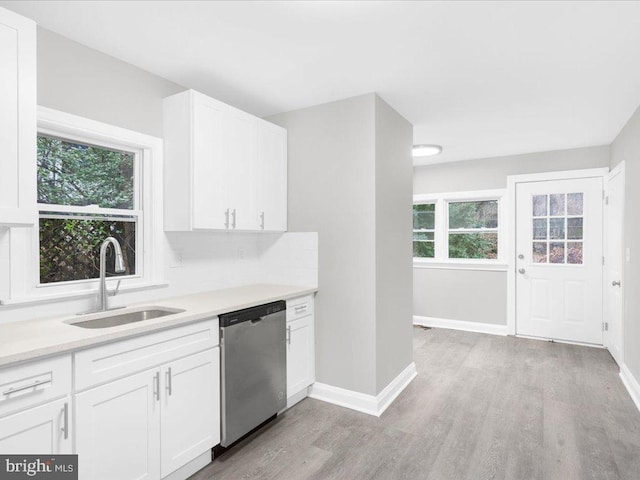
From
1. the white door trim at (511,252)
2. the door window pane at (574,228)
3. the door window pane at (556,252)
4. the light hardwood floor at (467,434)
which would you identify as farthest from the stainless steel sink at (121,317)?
the door window pane at (574,228)

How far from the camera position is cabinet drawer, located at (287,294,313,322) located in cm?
281

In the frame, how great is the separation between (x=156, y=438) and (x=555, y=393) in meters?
3.13

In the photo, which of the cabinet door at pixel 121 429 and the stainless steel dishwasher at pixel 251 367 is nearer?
the cabinet door at pixel 121 429

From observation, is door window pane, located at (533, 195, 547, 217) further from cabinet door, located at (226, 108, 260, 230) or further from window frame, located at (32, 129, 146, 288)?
window frame, located at (32, 129, 146, 288)

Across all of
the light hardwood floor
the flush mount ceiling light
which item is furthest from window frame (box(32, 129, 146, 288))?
the flush mount ceiling light

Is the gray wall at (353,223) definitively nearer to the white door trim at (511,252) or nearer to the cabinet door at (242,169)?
the cabinet door at (242,169)

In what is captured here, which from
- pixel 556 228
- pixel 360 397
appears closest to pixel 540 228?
pixel 556 228

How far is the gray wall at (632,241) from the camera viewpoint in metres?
3.10

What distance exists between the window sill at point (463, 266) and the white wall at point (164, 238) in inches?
113

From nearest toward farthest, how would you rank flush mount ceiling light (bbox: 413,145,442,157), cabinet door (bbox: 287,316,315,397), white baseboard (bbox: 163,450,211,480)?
white baseboard (bbox: 163,450,211,480), cabinet door (bbox: 287,316,315,397), flush mount ceiling light (bbox: 413,145,442,157)

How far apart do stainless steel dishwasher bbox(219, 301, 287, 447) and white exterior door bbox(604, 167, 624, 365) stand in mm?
3422

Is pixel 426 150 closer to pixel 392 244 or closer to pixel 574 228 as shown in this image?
pixel 392 244

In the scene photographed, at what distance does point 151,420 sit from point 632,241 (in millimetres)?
4003

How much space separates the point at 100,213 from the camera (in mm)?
2328
